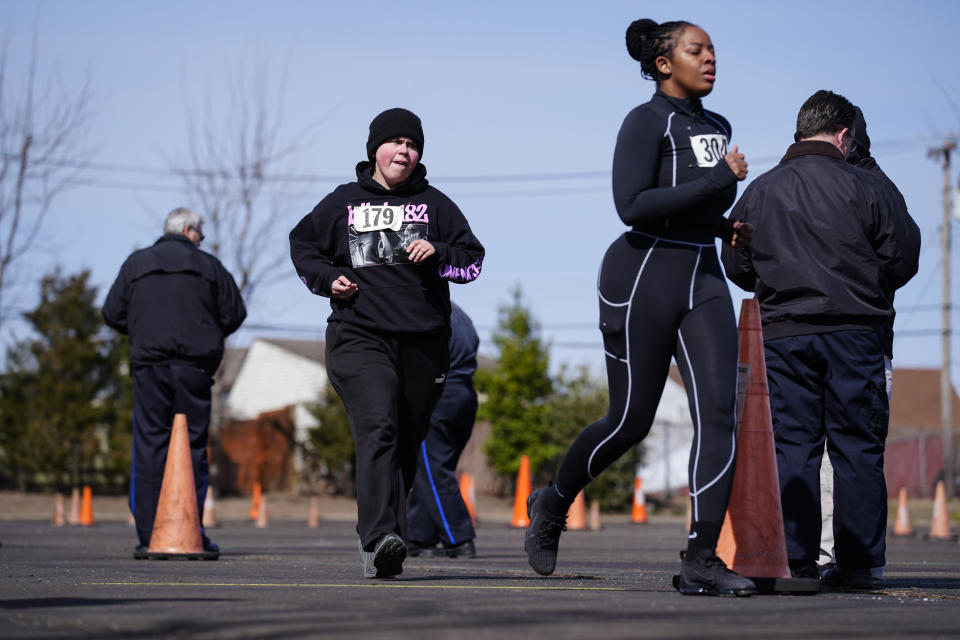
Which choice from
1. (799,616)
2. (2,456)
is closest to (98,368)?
(2,456)

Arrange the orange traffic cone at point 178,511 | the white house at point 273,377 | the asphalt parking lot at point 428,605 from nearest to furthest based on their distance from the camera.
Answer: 1. the asphalt parking lot at point 428,605
2. the orange traffic cone at point 178,511
3. the white house at point 273,377

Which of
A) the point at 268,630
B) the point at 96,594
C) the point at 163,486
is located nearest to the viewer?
the point at 268,630

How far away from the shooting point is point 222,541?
13.0m

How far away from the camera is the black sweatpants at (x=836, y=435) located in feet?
19.7

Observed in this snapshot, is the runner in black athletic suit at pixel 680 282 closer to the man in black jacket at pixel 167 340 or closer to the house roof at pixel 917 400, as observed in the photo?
the man in black jacket at pixel 167 340

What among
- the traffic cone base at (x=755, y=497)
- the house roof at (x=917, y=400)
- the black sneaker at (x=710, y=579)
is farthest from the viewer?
the house roof at (x=917, y=400)

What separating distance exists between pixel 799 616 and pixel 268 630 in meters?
1.62

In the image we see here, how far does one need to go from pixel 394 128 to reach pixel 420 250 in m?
0.65

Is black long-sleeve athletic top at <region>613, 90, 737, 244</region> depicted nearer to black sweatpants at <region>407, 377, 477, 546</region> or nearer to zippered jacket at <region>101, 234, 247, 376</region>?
black sweatpants at <region>407, 377, 477, 546</region>

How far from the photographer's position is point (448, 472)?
9273 millimetres

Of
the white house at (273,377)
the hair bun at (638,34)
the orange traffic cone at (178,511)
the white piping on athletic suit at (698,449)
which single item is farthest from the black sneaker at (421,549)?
the white house at (273,377)

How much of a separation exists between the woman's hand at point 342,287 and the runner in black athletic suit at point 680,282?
1.19 meters

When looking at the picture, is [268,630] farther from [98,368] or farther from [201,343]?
[98,368]

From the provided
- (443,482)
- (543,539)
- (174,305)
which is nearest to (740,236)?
(543,539)
